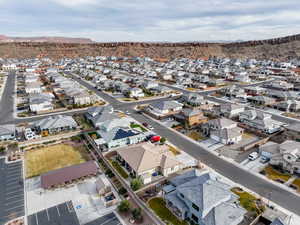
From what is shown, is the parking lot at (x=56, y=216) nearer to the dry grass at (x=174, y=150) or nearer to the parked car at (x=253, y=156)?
the dry grass at (x=174, y=150)

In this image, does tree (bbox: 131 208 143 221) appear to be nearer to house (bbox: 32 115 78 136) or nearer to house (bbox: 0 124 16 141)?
house (bbox: 32 115 78 136)

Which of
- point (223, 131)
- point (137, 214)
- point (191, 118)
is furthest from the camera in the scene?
point (191, 118)

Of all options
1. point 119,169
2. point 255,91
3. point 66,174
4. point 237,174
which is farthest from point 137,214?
point 255,91

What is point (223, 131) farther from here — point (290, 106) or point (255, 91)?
point (255, 91)

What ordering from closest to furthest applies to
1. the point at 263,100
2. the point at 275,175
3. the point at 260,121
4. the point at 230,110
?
the point at 275,175 → the point at 260,121 → the point at 230,110 → the point at 263,100

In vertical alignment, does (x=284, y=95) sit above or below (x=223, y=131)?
above

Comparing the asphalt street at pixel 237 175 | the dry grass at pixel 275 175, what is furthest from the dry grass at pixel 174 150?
the dry grass at pixel 275 175
